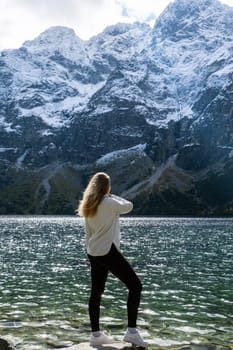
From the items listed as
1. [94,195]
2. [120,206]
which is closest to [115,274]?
[120,206]

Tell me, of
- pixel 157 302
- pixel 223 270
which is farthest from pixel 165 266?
pixel 157 302

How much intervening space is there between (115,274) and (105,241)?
3.50ft

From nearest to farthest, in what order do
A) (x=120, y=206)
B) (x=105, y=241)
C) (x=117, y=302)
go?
(x=120, y=206) < (x=105, y=241) < (x=117, y=302)

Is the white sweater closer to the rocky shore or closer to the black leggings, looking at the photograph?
the black leggings

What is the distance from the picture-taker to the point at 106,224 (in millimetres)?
14969

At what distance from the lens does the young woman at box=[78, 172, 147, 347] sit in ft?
48.6

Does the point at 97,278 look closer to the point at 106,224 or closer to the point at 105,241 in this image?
the point at 105,241

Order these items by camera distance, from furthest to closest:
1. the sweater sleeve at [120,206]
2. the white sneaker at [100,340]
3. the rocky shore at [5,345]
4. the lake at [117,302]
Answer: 1. the lake at [117,302]
2. the rocky shore at [5,345]
3. the white sneaker at [100,340]
4. the sweater sleeve at [120,206]

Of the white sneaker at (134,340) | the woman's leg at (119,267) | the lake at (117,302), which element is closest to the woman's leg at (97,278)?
the woman's leg at (119,267)

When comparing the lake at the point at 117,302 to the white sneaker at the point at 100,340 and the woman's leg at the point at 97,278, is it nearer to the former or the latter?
the white sneaker at the point at 100,340

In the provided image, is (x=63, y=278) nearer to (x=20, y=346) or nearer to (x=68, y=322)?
(x=68, y=322)

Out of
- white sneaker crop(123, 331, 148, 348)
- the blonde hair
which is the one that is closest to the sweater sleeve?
the blonde hair

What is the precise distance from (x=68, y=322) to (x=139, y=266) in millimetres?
28941

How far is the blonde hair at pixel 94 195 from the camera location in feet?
49.2
